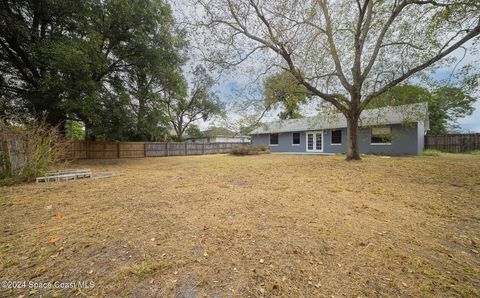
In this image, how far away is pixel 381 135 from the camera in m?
14.0

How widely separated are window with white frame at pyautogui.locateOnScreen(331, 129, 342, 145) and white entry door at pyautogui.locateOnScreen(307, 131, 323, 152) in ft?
3.29

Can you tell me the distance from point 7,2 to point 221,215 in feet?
45.7

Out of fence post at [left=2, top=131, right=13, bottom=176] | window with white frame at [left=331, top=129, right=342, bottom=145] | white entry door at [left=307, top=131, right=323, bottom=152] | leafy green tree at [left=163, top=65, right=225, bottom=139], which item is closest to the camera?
fence post at [left=2, top=131, right=13, bottom=176]

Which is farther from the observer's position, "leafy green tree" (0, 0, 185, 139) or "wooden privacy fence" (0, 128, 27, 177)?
"leafy green tree" (0, 0, 185, 139)

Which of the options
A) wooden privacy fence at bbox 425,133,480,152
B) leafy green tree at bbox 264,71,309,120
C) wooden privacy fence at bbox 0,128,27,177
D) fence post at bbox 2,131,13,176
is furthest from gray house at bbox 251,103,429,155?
fence post at bbox 2,131,13,176

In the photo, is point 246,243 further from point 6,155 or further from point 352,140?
point 352,140

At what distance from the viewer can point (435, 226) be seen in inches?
111

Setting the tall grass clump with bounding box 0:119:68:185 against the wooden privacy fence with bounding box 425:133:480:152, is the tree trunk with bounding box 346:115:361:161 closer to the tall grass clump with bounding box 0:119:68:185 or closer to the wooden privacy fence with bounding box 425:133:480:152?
the tall grass clump with bounding box 0:119:68:185

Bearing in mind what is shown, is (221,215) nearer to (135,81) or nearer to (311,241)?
(311,241)

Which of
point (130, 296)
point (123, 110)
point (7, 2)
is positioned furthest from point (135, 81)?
point (130, 296)

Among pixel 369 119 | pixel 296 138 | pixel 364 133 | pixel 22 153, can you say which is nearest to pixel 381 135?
pixel 364 133

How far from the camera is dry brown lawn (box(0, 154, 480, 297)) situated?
1679 mm

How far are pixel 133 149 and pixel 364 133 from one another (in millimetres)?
19067

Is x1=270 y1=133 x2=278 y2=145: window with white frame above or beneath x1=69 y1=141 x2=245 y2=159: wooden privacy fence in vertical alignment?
above
